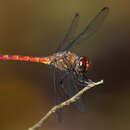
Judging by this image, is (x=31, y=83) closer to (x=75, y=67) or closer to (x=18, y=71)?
(x=18, y=71)

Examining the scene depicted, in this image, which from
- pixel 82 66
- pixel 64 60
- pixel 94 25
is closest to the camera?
pixel 82 66

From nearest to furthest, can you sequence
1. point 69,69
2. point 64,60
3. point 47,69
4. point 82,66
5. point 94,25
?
point 82,66
point 69,69
point 64,60
point 94,25
point 47,69

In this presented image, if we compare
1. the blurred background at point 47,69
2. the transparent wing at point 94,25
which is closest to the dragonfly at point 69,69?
the transparent wing at point 94,25

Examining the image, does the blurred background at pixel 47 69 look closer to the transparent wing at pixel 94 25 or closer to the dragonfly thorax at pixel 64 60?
the transparent wing at pixel 94 25

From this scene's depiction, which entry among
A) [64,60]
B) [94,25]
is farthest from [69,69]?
[94,25]

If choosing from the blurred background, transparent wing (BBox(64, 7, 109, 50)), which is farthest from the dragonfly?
the blurred background

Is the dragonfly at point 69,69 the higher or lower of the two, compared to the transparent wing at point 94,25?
lower

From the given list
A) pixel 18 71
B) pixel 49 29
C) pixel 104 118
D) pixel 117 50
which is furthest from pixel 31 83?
pixel 117 50

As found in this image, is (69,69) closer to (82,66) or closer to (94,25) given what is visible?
(82,66)
